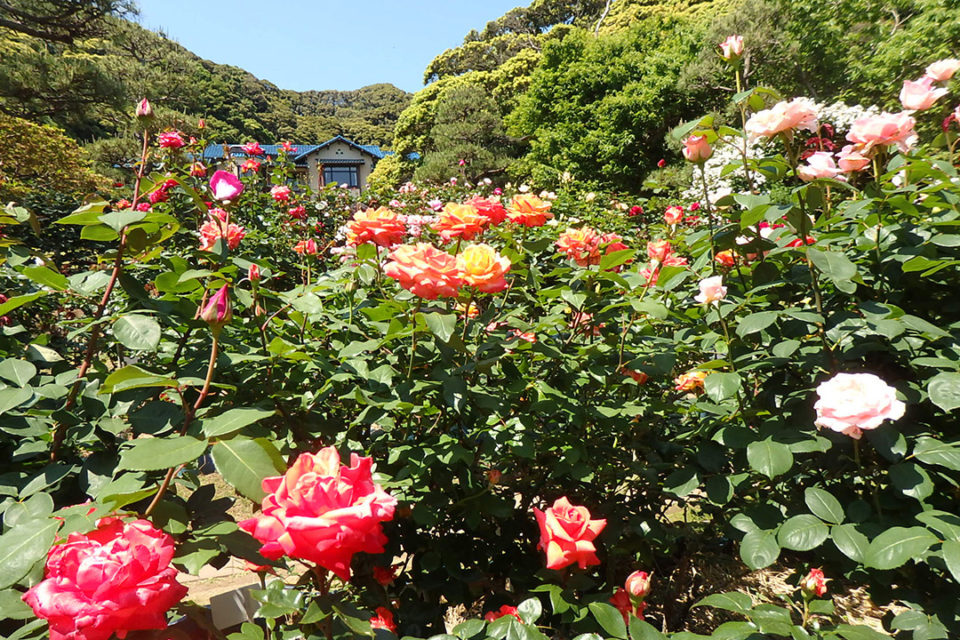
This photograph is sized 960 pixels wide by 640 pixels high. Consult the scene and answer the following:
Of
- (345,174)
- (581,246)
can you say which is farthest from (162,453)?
(345,174)

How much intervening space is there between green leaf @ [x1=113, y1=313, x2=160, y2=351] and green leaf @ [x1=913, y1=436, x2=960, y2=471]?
113 cm

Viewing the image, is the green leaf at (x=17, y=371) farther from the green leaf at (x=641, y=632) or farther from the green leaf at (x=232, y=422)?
the green leaf at (x=641, y=632)

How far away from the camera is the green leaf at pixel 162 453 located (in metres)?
0.52

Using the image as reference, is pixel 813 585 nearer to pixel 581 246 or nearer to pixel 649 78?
pixel 581 246

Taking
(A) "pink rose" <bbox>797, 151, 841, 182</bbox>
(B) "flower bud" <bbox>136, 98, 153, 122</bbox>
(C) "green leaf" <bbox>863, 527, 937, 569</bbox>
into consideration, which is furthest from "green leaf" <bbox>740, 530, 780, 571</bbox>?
(B) "flower bud" <bbox>136, 98, 153, 122</bbox>

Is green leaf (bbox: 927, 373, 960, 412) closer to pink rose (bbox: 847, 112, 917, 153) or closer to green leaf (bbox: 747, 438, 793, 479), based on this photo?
green leaf (bbox: 747, 438, 793, 479)

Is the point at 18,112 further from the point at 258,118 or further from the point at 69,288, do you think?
the point at 258,118

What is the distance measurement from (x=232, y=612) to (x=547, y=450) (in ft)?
2.41

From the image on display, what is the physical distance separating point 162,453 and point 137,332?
0.28 meters

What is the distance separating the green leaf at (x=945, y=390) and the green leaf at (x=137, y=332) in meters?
1.14

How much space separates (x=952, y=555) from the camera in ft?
2.10

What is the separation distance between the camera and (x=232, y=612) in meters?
1.07

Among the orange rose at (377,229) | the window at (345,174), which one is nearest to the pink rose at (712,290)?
the orange rose at (377,229)

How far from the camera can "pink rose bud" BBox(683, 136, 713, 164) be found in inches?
43.4
